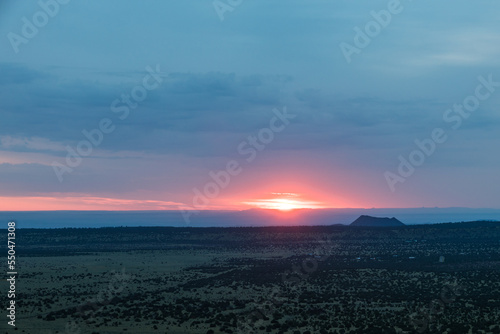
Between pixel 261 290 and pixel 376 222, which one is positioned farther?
pixel 376 222

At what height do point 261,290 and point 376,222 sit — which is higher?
point 376,222

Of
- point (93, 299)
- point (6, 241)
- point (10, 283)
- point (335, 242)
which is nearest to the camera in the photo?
point (93, 299)

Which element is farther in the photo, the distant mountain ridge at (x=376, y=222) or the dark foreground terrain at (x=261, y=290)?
the distant mountain ridge at (x=376, y=222)

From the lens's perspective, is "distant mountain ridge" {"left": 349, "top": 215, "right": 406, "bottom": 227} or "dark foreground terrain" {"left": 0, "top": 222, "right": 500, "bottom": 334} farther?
"distant mountain ridge" {"left": 349, "top": 215, "right": 406, "bottom": 227}

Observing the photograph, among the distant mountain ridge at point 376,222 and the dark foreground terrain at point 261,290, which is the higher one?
the distant mountain ridge at point 376,222

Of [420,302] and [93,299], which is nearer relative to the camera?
[420,302]

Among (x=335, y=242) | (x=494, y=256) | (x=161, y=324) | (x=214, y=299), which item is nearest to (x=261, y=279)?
(x=214, y=299)

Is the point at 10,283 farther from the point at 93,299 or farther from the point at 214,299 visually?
the point at 214,299

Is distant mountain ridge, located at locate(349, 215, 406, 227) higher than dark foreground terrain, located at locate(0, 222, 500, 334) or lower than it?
higher
